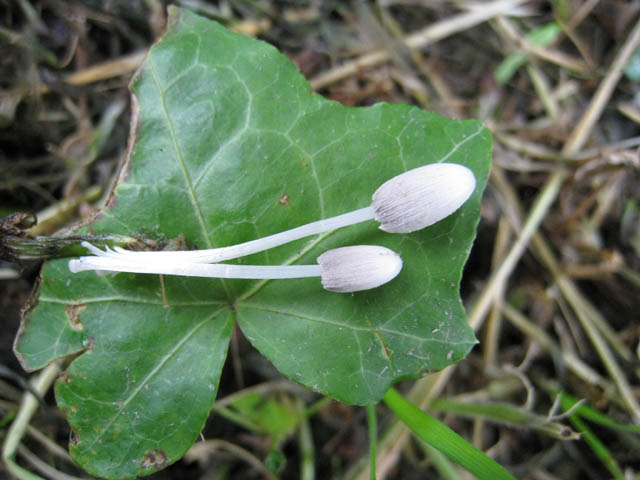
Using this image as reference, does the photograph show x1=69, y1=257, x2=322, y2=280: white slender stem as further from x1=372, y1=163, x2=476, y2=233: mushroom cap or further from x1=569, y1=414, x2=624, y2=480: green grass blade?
x1=569, y1=414, x2=624, y2=480: green grass blade

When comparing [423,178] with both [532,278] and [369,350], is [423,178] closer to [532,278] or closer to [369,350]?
[369,350]

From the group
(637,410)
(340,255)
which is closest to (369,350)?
(340,255)

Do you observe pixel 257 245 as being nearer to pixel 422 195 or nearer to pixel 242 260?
pixel 242 260

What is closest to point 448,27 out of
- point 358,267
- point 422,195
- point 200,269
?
point 422,195

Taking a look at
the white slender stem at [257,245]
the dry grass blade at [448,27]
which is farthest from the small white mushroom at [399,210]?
the dry grass blade at [448,27]

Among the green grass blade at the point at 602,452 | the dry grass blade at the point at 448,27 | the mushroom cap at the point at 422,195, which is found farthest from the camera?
the dry grass blade at the point at 448,27

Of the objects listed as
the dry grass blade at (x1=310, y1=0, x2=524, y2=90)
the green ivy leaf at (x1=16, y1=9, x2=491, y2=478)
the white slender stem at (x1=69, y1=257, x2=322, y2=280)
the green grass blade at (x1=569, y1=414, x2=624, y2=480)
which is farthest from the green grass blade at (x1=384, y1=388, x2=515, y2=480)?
the dry grass blade at (x1=310, y1=0, x2=524, y2=90)

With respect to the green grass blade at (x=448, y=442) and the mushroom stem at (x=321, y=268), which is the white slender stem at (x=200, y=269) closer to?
the mushroom stem at (x=321, y=268)
